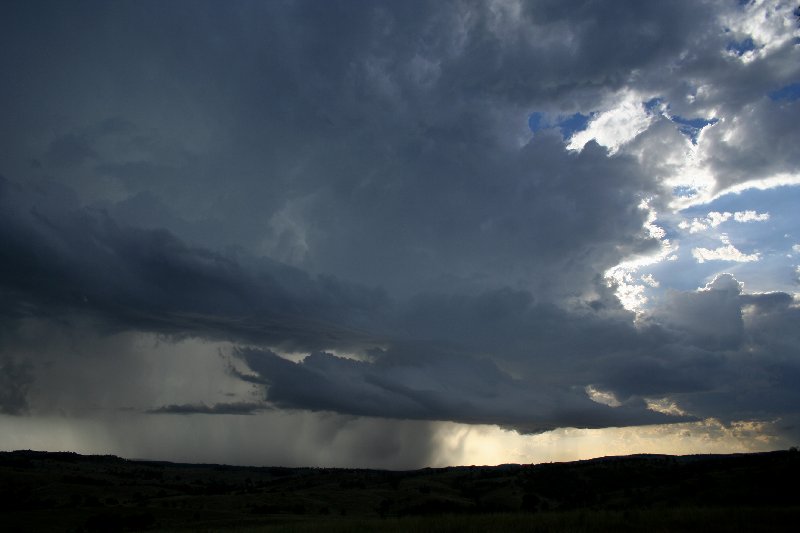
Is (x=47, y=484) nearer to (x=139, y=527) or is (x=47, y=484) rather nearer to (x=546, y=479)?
(x=139, y=527)

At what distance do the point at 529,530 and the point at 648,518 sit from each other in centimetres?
856

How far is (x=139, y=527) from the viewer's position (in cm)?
4959

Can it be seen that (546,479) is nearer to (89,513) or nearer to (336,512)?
(336,512)

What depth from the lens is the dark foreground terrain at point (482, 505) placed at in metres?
29.8

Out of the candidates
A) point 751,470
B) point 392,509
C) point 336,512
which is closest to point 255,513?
point 336,512

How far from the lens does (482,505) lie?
6888 cm

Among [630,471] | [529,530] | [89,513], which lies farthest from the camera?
[630,471]

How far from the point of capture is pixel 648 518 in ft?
102

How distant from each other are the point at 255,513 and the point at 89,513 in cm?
1619

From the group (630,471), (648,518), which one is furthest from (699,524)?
(630,471)

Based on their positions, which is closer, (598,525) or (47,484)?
(598,525)

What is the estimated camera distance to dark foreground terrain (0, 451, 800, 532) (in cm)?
2980

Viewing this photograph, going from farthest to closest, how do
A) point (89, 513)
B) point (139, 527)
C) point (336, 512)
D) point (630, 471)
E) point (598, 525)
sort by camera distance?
point (630, 471), point (336, 512), point (89, 513), point (139, 527), point (598, 525)

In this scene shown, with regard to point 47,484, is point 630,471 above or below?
above
